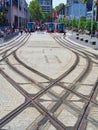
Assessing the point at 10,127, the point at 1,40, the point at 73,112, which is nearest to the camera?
the point at 10,127

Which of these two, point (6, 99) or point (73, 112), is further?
point (6, 99)

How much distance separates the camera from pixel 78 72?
59.8 feet

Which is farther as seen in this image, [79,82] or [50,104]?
[79,82]

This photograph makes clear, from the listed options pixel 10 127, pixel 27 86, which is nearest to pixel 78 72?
pixel 27 86

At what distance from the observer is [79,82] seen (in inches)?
588

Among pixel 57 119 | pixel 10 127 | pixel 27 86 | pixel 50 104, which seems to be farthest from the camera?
pixel 27 86

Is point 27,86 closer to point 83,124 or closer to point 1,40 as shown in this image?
point 83,124

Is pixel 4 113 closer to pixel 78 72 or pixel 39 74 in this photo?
pixel 39 74

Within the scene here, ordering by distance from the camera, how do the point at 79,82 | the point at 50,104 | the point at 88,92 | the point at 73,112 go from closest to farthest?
1. the point at 73,112
2. the point at 50,104
3. the point at 88,92
4. the point at 79,82

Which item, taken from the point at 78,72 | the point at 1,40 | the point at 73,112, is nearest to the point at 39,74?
the point at 78,72

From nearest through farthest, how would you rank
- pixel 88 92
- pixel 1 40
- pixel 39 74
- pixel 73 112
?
pixel 73 112 → pixel 88 92 → pixel 39 74 → pixel 1 40

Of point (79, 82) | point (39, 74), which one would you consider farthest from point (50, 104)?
point (39, 74)

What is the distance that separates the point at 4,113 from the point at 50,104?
65.5 inches

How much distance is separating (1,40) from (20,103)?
38.9 metres
